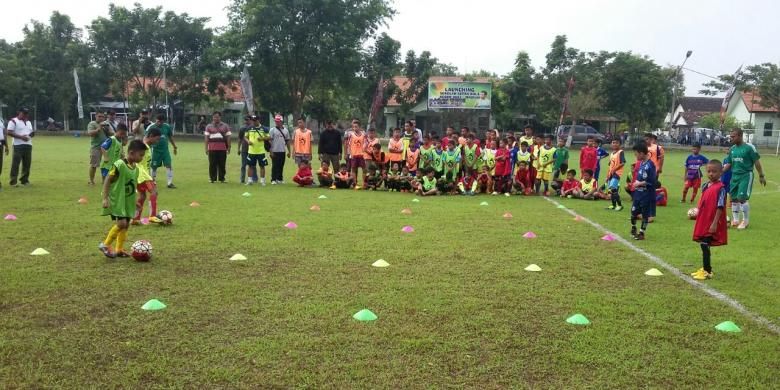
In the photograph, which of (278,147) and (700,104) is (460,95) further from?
(700,104)

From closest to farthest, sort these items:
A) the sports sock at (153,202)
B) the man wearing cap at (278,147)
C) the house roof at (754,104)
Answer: the sports sock at (153,202), the man wearing cap at (278,147), the house roof at (754,104)

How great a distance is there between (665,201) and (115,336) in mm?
12599

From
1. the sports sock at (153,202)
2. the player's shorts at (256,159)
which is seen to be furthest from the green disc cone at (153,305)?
the player's shorts at (256,159)

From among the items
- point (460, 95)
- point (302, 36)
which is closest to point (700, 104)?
point (460, 95)

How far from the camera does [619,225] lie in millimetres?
10781

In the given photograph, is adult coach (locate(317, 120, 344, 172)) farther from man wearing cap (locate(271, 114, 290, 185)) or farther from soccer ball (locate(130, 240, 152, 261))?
soccer ball (locate(130, 240, 152, 261))

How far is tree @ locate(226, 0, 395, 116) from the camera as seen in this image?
42.7 metres

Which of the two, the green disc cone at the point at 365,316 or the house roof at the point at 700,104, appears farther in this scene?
the house roof at the point at 700,104

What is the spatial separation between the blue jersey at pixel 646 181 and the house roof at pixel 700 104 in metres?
80.6

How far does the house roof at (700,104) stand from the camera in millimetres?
81275

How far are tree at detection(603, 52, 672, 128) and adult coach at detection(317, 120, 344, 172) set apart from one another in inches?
1486

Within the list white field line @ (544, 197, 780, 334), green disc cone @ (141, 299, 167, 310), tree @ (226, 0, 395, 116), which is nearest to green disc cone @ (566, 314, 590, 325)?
white field line @ (544, 197, 780, 334)

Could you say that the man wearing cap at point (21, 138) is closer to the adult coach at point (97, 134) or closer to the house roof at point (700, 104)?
the adult coach at point (97, 134)

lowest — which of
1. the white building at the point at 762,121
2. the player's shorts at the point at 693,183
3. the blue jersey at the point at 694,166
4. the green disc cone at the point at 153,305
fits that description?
the green disc cone at the point at 153,305
